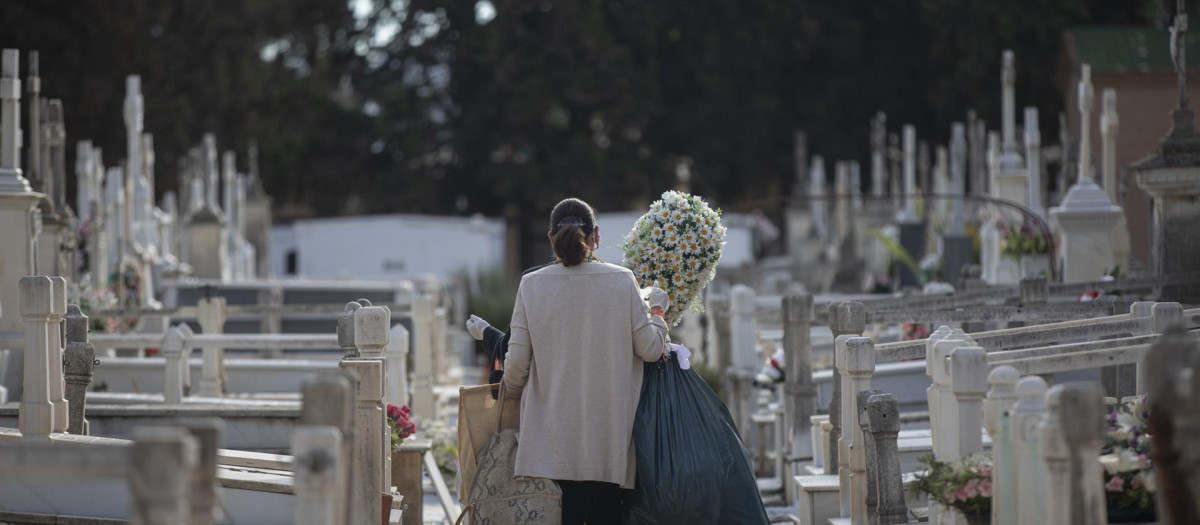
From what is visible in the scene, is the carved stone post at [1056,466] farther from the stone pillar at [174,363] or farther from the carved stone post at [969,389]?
the stone pillar at [174,363]

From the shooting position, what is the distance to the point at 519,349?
6.51 m

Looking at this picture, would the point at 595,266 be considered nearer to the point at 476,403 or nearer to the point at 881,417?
the point at 476,403

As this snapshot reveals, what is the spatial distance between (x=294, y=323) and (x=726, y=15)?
20.5m

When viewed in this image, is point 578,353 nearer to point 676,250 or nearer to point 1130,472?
point 676,250

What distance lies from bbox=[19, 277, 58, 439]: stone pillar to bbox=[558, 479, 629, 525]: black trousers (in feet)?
9.00

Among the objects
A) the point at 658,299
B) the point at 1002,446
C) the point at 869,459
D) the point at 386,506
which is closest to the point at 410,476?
the point at 386,506

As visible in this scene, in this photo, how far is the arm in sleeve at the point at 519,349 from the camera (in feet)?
21.3

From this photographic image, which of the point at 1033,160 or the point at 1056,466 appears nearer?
the point at 1056,466

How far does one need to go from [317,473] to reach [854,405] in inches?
136

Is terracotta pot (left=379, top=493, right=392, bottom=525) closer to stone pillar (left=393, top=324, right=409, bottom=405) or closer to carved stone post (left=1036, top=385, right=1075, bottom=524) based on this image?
carved stone post (left=1036, top=385, right=1075, bottom=524)

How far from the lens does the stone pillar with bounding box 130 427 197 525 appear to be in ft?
13.3

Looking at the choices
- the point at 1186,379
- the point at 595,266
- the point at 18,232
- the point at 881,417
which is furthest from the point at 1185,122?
the point at 18,232

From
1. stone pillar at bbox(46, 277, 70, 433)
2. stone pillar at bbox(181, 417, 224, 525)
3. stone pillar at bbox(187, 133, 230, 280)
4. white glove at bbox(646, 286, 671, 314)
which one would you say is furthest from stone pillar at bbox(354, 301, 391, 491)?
stone pillar at bbox(187, 133, 230, 280)

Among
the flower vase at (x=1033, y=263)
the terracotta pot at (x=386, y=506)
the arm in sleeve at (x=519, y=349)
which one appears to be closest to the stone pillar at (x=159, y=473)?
the arm in sleeve at (x=519, y=349)
